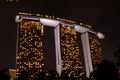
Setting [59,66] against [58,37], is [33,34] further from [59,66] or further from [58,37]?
[59,66]

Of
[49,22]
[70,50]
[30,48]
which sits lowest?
[70,50]

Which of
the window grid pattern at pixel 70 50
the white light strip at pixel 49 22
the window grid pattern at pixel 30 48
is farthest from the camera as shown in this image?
the white light strip at pixel 49 22

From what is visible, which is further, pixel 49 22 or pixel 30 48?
pixel 49 22

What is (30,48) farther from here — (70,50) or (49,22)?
(70,50)

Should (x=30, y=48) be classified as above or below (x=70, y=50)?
above

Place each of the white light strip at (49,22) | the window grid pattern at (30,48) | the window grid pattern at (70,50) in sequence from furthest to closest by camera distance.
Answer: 1. the white light strip at (49,22)
2. the window grid pattern at (70,50)
3. the window grid pattern at (30,48)

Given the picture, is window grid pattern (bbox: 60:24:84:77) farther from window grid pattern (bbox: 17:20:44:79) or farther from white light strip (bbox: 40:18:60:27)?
window grid pattern (bbox: 17:20:44:79)

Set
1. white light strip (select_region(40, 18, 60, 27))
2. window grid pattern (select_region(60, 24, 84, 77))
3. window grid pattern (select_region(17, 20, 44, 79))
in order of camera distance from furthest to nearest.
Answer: white light strip (select_region(40, 18, 60, 27)) < window grid pattern (select_region(60, 24, 84, 77)) < window grid pattern (select_region(17, 20, 44, 79))

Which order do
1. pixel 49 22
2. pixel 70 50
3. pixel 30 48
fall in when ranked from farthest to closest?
pixel 49 22, pixel 70 50, pixel 30 48

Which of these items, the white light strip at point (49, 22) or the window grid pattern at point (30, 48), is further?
the white light strip at point (49, 22)

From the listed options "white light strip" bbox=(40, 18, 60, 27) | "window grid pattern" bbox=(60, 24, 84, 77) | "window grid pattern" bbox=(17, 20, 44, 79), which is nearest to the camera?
"window grid pattern" bbox=(17, 20, 44, 79)

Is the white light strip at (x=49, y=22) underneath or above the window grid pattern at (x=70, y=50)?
above

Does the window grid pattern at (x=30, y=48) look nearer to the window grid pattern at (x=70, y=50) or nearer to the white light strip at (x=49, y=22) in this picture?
the white light strip at (x=49, y=22)
